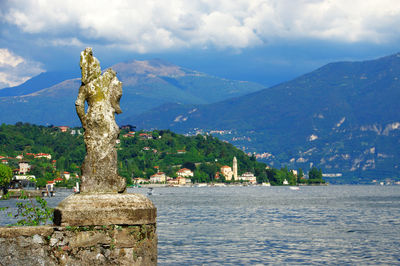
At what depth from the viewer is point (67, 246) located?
28.7ft

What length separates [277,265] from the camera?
115ft

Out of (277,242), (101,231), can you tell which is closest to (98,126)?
(101,231)

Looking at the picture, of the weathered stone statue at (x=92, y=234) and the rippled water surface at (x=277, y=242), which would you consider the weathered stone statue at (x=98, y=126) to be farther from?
the rippled water surface at (x=277, y=242)

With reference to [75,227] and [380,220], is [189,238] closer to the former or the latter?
[380,220]

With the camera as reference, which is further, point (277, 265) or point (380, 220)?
point (380, 220)

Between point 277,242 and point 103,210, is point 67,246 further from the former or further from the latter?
point 277,242

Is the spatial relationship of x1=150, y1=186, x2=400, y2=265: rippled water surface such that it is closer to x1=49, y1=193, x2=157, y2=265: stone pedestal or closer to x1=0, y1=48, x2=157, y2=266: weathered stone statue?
x1=0, y1=48, x2=157, y2=266: weathered stone statue

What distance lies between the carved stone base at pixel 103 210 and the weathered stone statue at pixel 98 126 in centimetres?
34

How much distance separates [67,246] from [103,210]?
70 cm

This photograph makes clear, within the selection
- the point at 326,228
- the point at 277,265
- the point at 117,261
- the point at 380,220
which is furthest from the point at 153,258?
the point at 380,220

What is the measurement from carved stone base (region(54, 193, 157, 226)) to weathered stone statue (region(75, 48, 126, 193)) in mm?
343

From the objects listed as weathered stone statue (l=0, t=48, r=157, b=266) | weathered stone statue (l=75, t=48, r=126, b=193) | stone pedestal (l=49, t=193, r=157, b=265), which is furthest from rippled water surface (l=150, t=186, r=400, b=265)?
stone pedestal (l=49, t=193, r=157, b=265)

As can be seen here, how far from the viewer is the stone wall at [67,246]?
8719mm

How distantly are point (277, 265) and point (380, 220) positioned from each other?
4249 centimetres
